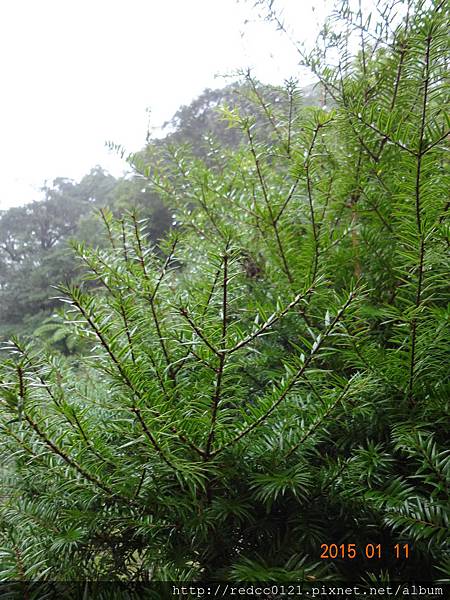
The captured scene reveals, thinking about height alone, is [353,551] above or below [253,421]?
below

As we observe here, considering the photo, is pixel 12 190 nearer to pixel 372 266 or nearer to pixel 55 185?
pixel 55 185

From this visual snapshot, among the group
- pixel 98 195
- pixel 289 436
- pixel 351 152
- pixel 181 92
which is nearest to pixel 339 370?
pixel 289 436

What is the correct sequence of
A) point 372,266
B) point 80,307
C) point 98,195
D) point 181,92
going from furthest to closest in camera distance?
point 98,195 → point 181,92 → point 372,266 → point 80,307

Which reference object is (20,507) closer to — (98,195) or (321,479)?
(321,479)

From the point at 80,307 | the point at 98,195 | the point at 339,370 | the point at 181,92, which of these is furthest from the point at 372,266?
the point at 98,195

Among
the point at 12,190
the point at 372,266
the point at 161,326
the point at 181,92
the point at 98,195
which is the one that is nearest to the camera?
the point at 161,326

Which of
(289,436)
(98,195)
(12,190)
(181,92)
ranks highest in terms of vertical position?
(12,190)

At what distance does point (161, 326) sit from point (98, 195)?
21.9ft

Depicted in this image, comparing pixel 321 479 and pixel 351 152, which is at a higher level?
pixel 351 152

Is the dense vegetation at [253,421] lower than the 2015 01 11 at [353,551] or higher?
higher

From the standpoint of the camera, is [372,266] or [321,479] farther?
[372,266]

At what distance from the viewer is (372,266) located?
0.49 meters

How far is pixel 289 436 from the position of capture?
1.14 feet

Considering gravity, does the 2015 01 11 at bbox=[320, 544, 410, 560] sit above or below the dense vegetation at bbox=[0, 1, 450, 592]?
below
